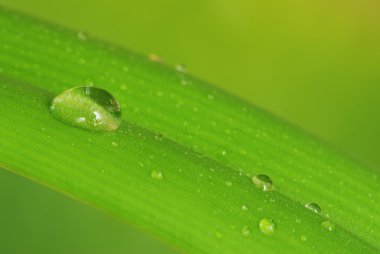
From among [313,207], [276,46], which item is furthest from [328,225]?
[276,46]

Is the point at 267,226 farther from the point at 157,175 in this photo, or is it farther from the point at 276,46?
the point at 276,46

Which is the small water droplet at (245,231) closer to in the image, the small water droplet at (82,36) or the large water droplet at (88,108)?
the large water droplet at (88,108)

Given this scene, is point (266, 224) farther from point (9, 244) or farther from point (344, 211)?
point (9, 244)

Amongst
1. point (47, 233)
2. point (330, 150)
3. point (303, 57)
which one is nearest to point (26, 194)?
point (47, 233)

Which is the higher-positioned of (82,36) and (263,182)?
(82,36)

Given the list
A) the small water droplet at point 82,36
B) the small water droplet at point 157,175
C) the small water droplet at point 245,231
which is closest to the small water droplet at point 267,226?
the small water droplet at point 245,231

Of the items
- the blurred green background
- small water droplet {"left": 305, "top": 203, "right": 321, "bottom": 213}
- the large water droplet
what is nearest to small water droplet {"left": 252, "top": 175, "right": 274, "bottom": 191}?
small water droplet {"left": 305, "top": 203, "right": 321, "bottom": 213}

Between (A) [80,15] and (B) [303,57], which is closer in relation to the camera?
(A) [80,15]
